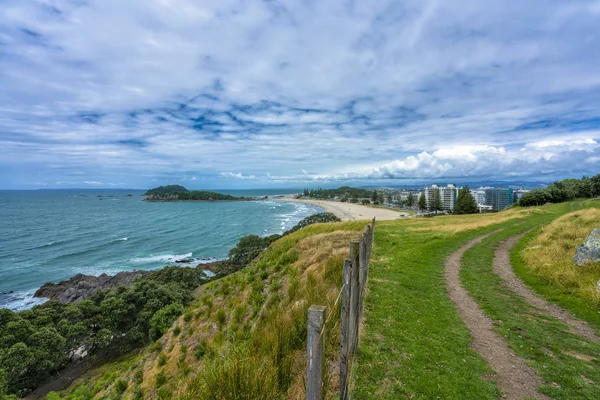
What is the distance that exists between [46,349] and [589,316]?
2532 centimetres

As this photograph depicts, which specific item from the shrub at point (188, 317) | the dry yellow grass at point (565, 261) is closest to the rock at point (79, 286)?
the shrub at point (188, 317)

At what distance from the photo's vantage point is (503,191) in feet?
591

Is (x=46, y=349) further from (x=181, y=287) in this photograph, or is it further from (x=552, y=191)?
(x=552, y=191)

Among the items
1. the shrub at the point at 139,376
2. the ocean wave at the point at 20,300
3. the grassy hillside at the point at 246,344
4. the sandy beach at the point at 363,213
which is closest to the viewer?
the grassy hillside at the point at 246,344

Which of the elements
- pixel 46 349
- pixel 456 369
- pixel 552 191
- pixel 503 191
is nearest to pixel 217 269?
pixel 46 349

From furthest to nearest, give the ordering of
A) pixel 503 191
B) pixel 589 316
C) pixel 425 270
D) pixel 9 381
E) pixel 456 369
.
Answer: pixel 503 191 → pixel 9 381 → pixel 425 270 → pixel 589 316 → pixel 456 369

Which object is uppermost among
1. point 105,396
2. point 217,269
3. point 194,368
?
point 194,368

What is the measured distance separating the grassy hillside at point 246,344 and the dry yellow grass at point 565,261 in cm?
800

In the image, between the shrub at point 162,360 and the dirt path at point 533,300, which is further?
the shrub at point 162,360

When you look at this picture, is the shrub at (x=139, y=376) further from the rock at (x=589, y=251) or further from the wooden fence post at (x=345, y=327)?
the rock at (x=589, y=251)

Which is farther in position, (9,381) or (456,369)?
(9,381)

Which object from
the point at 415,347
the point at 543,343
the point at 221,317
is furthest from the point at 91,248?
the point at 543,343

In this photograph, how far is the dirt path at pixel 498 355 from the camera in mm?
4508

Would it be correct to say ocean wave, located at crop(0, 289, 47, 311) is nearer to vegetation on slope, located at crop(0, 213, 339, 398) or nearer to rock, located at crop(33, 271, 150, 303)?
rock, located at crop(33, 271, 150, 303)
